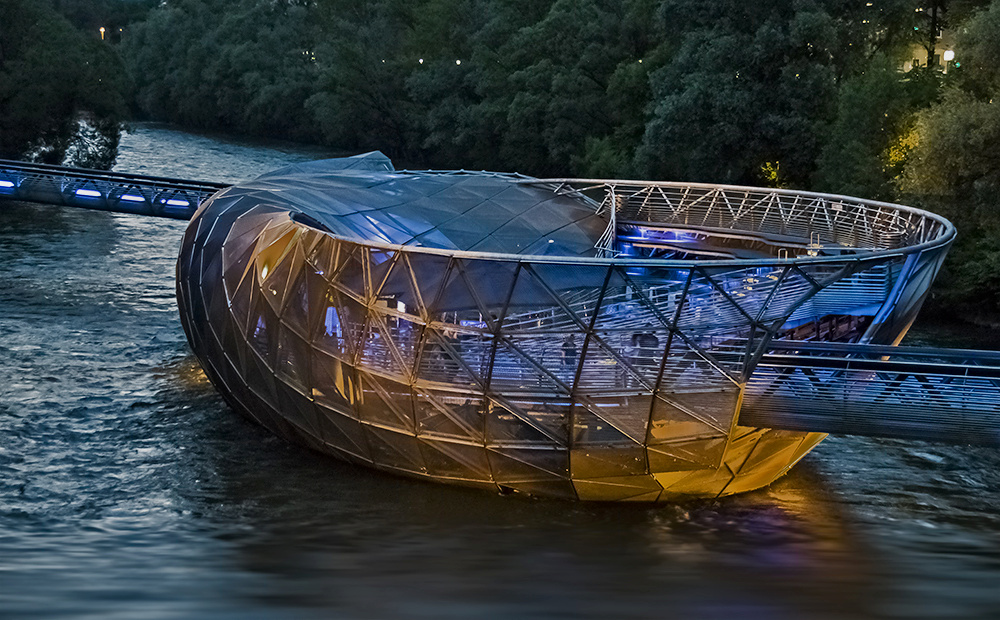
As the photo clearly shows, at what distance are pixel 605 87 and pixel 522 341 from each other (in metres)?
41.6

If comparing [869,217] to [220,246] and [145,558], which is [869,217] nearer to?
[220,246]

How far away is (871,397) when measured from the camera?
1700cm

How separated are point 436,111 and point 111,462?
4781cm

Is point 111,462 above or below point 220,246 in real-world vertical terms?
below

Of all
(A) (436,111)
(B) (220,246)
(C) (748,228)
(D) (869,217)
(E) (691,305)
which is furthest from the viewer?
(A) (436,111)

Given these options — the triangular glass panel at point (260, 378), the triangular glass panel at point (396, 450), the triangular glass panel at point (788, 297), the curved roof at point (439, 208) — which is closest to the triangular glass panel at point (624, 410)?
the triangular glass panel at point (788, 297)

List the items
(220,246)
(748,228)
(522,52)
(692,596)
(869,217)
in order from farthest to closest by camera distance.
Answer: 1. (522,52)
2. (748,228)
3. (869,217)
4. (220,246)
5. (692,596)

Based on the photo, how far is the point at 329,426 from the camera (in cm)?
2008

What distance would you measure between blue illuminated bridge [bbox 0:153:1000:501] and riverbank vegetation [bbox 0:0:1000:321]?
47.6ft

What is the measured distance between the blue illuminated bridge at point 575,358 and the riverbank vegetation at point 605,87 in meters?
14.5

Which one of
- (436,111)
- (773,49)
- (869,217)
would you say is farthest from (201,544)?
(436,111)

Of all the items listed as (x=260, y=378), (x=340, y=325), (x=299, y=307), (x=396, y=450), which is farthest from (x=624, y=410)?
(x=260, y=378)

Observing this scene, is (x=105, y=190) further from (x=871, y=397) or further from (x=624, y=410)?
(x=871, y=397)

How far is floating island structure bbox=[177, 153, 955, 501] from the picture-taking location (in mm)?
16938
